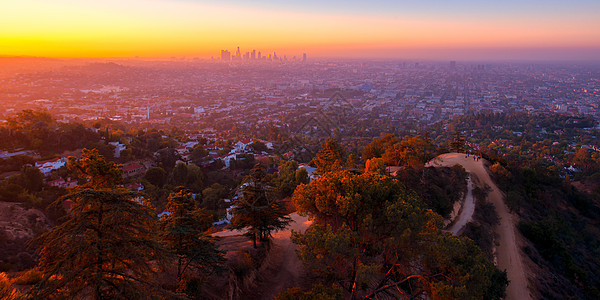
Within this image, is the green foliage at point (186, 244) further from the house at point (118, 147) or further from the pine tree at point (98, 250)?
the house at point (118, 147)

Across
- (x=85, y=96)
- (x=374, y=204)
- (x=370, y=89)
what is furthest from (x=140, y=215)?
(x=370, y=89)

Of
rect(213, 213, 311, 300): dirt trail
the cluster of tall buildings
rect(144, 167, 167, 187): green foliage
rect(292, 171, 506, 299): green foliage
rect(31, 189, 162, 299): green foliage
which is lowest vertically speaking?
rect(144, 167, 167, 187): green foliage

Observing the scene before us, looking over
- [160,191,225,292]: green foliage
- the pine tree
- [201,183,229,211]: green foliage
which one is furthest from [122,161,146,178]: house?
the pine tree

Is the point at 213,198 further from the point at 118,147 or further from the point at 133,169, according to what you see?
the point at 118,147

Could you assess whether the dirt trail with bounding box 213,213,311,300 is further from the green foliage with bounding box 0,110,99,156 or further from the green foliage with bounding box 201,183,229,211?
the green foliage with bounding box 0,110,99,156

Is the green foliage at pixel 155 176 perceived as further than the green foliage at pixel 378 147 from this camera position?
Yes

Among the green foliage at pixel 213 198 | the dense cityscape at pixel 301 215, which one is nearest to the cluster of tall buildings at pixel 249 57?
the dense cityscape at pixel 301 215

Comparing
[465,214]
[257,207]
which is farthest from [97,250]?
[465,214]

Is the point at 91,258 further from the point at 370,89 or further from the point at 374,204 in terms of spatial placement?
the point at 370,89

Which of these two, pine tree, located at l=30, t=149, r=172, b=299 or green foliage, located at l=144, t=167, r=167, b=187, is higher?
pine tree, located at l=30, t=149, r=172, b=299
